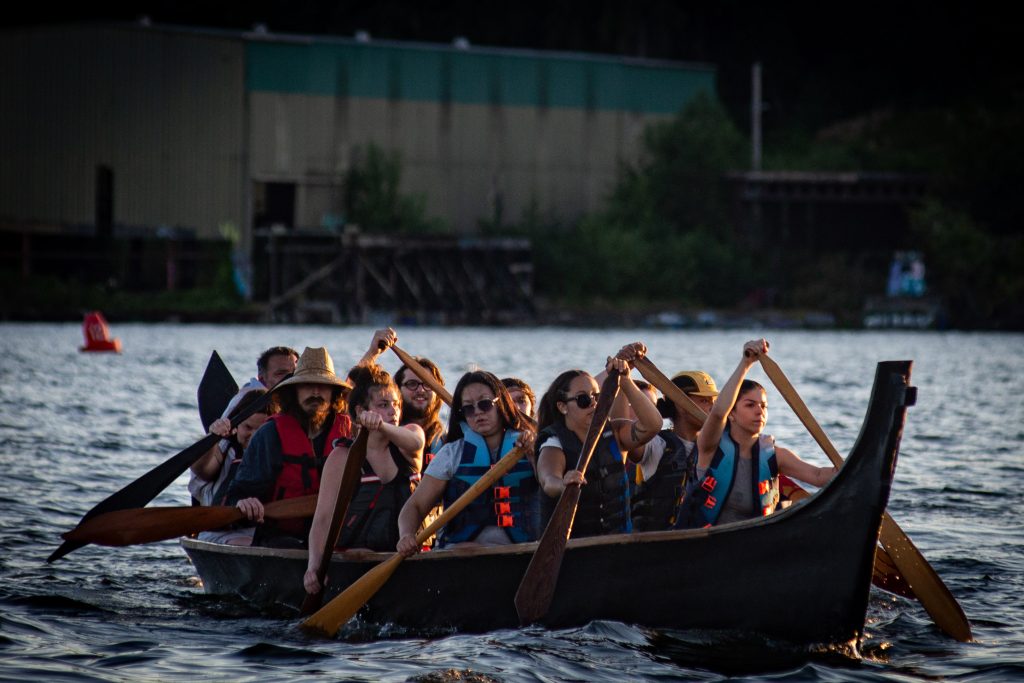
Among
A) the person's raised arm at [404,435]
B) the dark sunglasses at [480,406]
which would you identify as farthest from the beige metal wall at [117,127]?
the dark sunglasses at [480,406]

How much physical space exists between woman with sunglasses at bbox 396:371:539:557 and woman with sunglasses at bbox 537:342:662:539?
0.56ft

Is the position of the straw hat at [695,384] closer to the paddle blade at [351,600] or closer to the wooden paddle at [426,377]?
the wooden paddle at [426,377]

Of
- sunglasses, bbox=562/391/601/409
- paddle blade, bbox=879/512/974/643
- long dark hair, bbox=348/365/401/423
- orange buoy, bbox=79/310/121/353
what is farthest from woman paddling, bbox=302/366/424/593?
orange buoy, bbox=79/310/121/353

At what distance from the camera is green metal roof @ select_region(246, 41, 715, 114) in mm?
44812

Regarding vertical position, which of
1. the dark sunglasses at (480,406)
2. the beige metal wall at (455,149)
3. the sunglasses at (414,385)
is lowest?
the dark sunglasses at (480,406)

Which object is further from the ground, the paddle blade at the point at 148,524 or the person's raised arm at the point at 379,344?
the person's raised arm at the point at 379,344

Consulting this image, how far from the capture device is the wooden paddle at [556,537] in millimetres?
8297

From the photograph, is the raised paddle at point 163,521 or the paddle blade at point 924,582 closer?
the paddle blade at point 924,582

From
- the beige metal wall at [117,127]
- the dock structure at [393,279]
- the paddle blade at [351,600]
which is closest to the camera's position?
the paddle blade at [351,600]

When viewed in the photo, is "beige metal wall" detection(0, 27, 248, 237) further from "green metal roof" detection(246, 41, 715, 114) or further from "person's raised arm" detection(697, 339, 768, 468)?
"person's raised arm" detection(697, 339, 768, 468)

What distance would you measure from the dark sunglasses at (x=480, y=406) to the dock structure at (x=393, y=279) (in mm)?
36496

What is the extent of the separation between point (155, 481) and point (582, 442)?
351 cm

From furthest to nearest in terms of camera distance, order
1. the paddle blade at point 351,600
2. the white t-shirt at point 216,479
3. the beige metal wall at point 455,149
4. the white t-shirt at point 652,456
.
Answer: the beige metal wall at point 455,149, the white t-shirt at point 216,479, the white t-shirt at point 652,456, the paddle blade at point 351,600

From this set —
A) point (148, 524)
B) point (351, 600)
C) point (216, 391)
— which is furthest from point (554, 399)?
point (216, 391)
